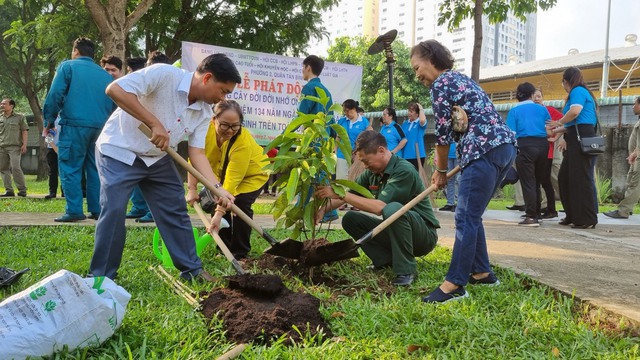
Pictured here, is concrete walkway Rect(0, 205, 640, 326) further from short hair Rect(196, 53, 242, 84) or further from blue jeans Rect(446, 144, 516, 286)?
short hair Rect(196, 53, 242, 84)

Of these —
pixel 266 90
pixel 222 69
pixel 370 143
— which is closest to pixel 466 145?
pixel 370 143

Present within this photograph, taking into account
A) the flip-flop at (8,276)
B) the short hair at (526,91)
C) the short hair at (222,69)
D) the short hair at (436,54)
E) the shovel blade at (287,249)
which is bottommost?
the flip-flop at (8,276)

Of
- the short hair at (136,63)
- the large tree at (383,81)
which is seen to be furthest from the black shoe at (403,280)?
the large tree at (383,81)

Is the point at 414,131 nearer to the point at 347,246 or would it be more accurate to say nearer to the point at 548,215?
the point at 548,215

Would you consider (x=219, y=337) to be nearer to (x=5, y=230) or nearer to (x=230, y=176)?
(x=230, y=176)

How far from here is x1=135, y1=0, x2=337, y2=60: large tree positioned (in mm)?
13320

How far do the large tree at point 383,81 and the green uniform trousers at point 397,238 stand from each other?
86.0 ft

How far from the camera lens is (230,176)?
432 centimetres

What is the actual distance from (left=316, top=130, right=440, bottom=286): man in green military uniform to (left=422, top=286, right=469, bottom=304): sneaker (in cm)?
40

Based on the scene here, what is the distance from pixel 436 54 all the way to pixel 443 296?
1.51 meters

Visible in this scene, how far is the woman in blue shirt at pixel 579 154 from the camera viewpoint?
252 inches

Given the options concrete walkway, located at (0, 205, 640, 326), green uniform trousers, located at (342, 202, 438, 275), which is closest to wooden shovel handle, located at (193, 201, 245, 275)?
green uniform trousers, located at (342, 202, 438, 275)

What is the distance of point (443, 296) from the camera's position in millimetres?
3223

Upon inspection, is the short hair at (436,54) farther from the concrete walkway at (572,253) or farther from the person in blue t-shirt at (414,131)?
the person in blue t-shirt at (414,131)
